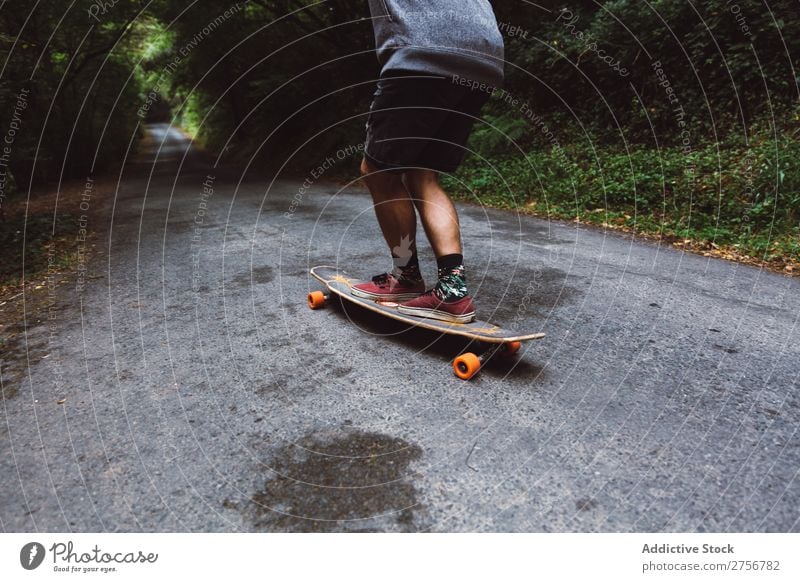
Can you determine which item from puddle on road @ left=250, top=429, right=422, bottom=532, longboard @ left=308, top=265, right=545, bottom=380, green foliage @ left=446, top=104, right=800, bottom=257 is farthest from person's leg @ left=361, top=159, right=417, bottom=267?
green foliage @ left=446, top=104, right=800, bottom=257

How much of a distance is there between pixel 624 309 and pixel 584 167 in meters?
5.48

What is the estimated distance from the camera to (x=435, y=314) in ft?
7.81

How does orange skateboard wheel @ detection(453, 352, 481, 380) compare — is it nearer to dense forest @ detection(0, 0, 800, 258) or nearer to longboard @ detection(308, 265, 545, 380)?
longboard @ detection(308, 265, 545, 380)

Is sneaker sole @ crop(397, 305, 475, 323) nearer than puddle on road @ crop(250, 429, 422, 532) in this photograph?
No

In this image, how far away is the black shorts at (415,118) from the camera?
2225 mm

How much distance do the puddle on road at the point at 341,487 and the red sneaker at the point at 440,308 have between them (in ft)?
2.71

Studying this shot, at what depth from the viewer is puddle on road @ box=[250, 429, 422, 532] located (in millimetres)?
1322

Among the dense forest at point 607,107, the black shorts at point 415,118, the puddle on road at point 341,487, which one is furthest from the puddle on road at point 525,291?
the dense forest at point 607,107

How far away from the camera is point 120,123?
20.9m

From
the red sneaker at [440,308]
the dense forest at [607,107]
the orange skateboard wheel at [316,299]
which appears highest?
the dense forest at [607,107]

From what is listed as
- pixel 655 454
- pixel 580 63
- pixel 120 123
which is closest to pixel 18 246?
pixel 655 454

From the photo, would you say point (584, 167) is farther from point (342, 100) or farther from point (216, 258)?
point (342, 100)

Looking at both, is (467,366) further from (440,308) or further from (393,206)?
(393,206)

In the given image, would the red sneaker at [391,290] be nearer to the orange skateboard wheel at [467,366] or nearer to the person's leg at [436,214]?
the person's leg at [436,214]
